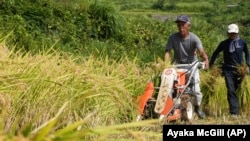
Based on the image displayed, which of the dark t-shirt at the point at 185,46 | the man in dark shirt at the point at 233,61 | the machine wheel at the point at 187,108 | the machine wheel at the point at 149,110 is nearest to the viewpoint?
the machine wheel at the point at 149,110

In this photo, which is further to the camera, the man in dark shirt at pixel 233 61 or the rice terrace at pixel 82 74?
the man in dark shirt at pixel 233 61

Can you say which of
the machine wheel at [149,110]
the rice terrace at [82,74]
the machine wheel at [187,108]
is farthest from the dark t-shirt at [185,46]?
the machine wheel at [149,110]

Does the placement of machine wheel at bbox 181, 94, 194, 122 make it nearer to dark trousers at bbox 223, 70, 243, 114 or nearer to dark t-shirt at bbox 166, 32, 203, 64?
dark t-shirt at bbox 166, 32, 203, 64

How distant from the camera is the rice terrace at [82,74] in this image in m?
2.85

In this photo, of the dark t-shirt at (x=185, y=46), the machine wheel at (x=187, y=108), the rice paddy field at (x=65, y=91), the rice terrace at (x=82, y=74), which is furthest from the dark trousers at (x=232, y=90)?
the dark t-shirt at (x=185, y=46)

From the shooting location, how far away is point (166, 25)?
1631 cm

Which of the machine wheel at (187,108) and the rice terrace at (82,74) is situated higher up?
the rice terrace at (82,74)

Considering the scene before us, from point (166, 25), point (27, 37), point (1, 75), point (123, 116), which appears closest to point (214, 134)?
point (1, 75)

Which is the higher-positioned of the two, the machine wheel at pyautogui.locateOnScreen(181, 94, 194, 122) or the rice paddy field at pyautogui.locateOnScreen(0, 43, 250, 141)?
Result: the rice paddy field at pyautogui.locateOnScreen(0, 43, 250, 141)

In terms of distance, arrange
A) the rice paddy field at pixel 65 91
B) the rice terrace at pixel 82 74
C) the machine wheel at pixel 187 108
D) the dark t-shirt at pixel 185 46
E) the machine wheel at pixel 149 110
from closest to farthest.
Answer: the rice terrace at pixel 82 74
the rice paddy field at pixel 65 91
the machine wheel at pixel 149 110
the machine wheel at pixel 187 108
the dark t-shirt at pixel 185 46

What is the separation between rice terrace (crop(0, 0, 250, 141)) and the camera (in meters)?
2.85

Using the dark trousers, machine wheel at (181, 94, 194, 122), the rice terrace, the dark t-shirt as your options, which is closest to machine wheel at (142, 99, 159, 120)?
the rice terrace

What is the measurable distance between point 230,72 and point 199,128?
14.0 feet

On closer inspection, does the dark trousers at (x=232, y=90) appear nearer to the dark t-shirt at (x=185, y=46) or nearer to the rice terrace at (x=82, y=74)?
the rice terrace at (x=82, y=74)
